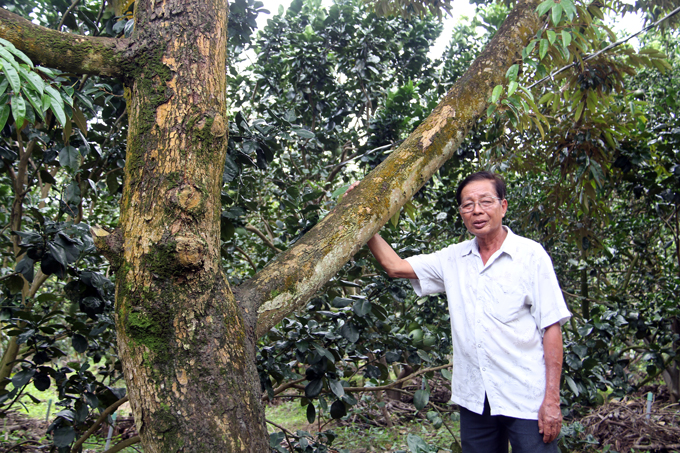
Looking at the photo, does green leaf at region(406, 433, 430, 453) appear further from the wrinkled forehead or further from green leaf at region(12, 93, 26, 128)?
green leaf at region(12, 93, 26, 128)

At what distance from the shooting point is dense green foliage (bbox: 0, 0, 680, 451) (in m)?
2.08

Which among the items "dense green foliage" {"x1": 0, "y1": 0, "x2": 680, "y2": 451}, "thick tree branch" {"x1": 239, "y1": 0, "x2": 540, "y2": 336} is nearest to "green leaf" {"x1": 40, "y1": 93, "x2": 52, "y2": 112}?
"dense green foliage" {"x1": 0, "y1": 0, "x2": 680, "y2": 451}

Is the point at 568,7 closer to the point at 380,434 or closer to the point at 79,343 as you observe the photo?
the point at 79,343

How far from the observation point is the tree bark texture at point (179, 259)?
1124 mm

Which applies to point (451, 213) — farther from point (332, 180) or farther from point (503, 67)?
point (503, 67)

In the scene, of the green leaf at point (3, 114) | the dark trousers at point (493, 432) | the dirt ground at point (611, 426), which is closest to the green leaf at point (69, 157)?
the green leaf at point (3, 114)

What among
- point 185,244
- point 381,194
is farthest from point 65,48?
point 381,194

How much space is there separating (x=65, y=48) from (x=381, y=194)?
108 centimetres

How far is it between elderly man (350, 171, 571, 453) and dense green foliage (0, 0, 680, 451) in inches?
11.1

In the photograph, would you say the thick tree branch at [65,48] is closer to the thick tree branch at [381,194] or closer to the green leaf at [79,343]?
the thick tree branch at [381,194]

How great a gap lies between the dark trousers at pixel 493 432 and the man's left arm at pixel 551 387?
0.14 ft

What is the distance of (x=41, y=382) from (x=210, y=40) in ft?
5.93

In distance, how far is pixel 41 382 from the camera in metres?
2.18

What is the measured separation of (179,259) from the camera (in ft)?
3.88
